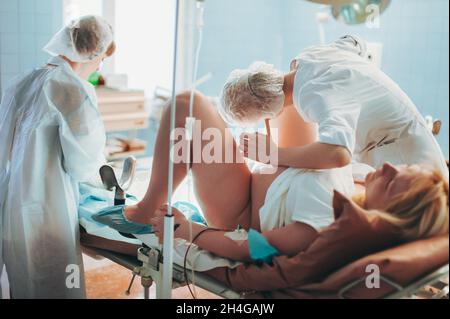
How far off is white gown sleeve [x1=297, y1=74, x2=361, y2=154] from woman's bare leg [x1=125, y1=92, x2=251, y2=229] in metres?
0.23

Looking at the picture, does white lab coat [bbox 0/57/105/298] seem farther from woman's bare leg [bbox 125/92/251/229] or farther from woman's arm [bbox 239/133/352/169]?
woman's arm [bbox 239/133/352/169]

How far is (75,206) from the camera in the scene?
173 centimetres

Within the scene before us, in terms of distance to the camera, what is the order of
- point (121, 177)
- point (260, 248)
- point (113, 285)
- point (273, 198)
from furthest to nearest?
point (121, 177), point (113, 285), point (273, 198), point (260, 248)

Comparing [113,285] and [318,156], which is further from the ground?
[318,156]

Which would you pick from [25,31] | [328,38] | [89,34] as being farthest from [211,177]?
A: [328,38]

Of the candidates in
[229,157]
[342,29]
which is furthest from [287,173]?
[342,29]

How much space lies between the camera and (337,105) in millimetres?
1398

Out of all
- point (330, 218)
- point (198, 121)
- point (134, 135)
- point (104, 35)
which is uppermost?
point (104, 35)

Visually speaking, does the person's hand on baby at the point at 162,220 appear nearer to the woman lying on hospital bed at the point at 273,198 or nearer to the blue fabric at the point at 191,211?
the woman lying on hospital bed at the point at 273,198

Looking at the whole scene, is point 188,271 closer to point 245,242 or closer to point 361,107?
point 245,242

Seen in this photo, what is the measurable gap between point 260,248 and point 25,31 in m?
1.17
